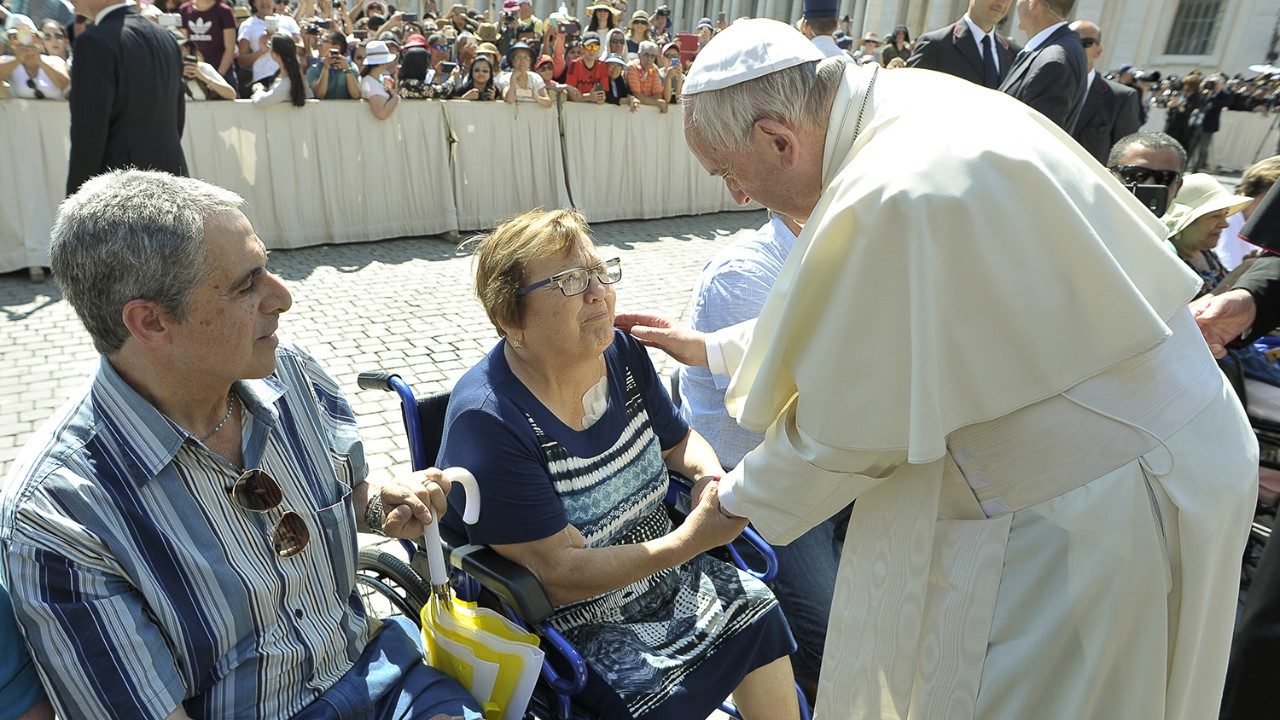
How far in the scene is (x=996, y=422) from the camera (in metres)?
1.54

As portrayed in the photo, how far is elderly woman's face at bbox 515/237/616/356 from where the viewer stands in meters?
2.18

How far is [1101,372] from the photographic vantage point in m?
1.49

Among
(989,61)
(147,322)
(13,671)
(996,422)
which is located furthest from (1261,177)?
(13,671)

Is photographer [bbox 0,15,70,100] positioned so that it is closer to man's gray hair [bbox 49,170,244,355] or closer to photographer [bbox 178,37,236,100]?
photographer [bbox 178,37,236,100]

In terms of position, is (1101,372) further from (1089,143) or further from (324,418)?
(1089,143)

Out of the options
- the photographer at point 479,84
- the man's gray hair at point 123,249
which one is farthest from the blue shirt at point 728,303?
the photographer at point 479,84

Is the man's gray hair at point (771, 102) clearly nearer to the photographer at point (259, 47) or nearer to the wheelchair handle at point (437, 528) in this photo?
the wheelchair handle at point (437, 528)

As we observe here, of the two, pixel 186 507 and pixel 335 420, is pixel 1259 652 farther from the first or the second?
pixel 186 507

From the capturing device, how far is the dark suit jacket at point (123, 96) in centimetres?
499

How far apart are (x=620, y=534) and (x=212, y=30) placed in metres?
8.16

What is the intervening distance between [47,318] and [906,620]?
627 cm

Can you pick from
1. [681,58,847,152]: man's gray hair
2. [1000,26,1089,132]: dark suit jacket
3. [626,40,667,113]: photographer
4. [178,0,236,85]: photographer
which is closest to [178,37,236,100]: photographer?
[178,0,236,85]: photographer

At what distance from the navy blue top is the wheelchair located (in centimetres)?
8

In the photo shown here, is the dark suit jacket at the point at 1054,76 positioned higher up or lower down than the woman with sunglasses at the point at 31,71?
higher up
